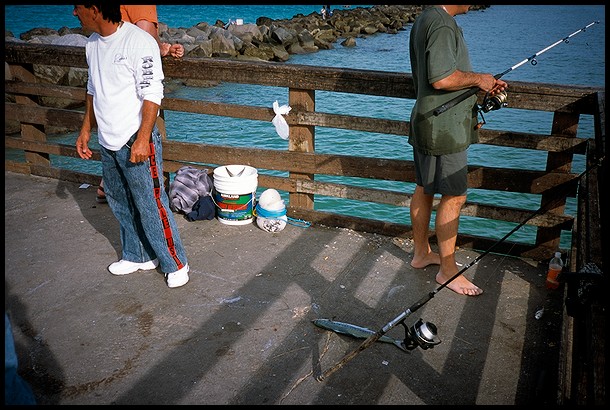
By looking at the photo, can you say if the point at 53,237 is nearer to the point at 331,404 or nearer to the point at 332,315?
the point at 332,315

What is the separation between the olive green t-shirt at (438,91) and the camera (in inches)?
140

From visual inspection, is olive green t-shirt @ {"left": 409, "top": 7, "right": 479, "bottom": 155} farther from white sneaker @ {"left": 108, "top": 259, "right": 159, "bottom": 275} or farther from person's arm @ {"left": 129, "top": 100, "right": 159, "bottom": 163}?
white sneaker @ {"left": 108, "top": 259, "right": 159, "bottom": 275}

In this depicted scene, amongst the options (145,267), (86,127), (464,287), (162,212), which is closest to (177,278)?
(145,267)

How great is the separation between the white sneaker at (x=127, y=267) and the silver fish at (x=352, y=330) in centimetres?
→ 149

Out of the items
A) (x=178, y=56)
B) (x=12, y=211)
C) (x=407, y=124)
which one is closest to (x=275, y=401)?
(x=407, y=124)

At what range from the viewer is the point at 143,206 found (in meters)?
3.95

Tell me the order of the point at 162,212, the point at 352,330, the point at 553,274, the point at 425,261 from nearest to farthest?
the point at 352,330 < the point at 162,212 < the point at 553,274 < the point at 425,261

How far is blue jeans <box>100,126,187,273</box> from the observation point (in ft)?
12.8

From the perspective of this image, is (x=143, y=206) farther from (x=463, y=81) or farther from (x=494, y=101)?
(x=494, y=101)

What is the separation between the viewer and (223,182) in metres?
5.03

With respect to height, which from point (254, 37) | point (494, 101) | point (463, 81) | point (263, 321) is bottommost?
point (263, 321)

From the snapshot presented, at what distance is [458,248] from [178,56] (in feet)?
10.3

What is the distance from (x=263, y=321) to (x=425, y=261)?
4.95 feet

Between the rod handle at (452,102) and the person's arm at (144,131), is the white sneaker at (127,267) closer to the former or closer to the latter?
the person's arm at (144,131)
